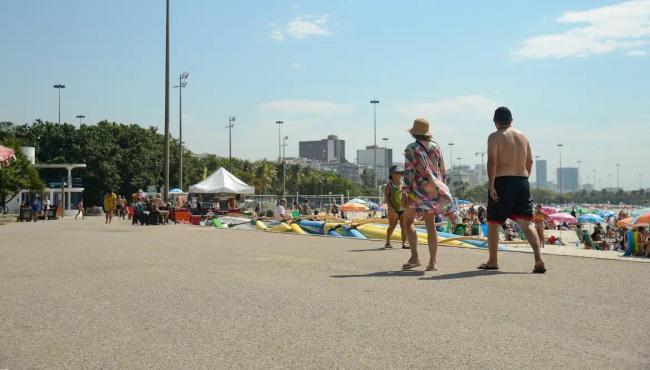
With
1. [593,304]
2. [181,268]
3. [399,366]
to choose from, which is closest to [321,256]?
[181,268]

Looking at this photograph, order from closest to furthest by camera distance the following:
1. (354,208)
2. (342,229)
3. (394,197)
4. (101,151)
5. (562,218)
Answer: (394,197)
(342,229)
(562,218)
(354,208)
(101,151)

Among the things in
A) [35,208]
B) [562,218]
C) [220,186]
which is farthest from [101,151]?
[562,218]

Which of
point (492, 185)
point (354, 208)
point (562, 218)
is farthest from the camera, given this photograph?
point (354, 208)

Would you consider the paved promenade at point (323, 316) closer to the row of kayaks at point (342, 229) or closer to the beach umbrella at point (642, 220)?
the row of kayaks at point (342, 229)

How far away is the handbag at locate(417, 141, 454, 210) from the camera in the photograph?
7.79 metres

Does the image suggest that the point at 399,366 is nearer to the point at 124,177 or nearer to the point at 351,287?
the point at 351,287

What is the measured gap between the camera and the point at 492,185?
24.0ft

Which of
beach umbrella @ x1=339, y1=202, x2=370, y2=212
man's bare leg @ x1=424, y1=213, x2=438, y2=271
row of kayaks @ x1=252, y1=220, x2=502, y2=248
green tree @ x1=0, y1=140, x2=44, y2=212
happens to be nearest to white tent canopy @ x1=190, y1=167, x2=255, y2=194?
beach umbrella @ x1=339, y1=202, x2=370, y2=212

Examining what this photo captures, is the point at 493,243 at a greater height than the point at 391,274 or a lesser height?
greater

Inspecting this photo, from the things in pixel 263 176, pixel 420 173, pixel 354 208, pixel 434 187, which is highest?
pixel 263 176

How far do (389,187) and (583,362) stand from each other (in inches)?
328

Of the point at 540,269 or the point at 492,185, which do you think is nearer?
the point at 540,269

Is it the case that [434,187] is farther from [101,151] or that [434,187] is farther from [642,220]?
[101,151]

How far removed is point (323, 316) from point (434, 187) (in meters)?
3.55
